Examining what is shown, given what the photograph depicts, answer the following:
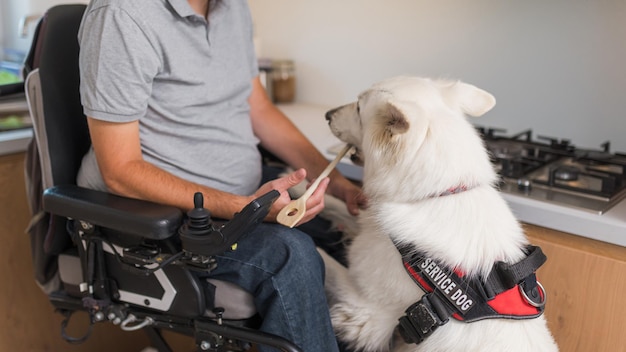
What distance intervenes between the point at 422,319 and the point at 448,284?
0.09 metres

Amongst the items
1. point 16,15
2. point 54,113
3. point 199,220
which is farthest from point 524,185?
point 16,15

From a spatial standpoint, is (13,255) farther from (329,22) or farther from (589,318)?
(589,318)

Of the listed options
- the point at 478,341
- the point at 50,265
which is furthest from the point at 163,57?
the point at 478,341

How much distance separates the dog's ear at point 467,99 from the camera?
1310 millimetres

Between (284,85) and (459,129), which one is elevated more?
(459,129)

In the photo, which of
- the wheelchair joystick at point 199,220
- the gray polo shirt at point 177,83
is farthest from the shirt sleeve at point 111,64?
the wheelchair joystick at point 199,220

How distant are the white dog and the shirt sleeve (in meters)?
0.51

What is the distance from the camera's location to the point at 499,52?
1880 mm

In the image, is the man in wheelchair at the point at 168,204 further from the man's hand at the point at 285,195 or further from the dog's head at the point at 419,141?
the dog's head at the point at 419,141

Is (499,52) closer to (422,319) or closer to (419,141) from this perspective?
(419,141)

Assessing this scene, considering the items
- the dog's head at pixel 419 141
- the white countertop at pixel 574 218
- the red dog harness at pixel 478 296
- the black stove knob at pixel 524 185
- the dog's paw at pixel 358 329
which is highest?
the dog's head at pixel 419 141

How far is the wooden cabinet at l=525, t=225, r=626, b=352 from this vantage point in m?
1.29

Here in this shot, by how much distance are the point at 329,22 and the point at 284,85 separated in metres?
0.30

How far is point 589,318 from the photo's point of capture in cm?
134
